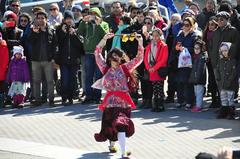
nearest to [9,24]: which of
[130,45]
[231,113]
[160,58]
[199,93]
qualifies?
[130,45]

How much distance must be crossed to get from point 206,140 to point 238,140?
0.50 meters

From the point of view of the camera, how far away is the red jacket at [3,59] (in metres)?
13.3

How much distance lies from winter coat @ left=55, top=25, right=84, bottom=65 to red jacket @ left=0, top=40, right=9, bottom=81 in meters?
1.06

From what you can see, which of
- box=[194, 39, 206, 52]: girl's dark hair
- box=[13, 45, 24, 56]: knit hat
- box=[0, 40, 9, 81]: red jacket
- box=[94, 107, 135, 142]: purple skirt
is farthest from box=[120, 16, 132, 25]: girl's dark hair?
box=[94, 107, 135, 142]: purple skirt

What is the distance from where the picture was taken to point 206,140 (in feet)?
33.6

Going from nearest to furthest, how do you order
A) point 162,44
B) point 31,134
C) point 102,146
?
1. point 102,146
2. point 31,134
3. point 162,44

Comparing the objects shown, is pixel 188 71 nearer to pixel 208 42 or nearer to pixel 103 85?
pixel 208 42

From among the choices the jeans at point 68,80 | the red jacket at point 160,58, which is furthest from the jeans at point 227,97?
the jeans at point 68,80

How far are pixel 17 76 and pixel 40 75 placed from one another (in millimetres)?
512

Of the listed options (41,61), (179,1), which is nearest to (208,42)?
(41,61)

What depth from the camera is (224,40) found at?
1199cm

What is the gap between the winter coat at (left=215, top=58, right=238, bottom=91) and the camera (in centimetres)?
1174

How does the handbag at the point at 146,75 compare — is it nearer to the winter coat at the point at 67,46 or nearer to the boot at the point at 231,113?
the winter coat at the point at 67,46

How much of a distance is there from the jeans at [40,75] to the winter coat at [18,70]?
190 mm
